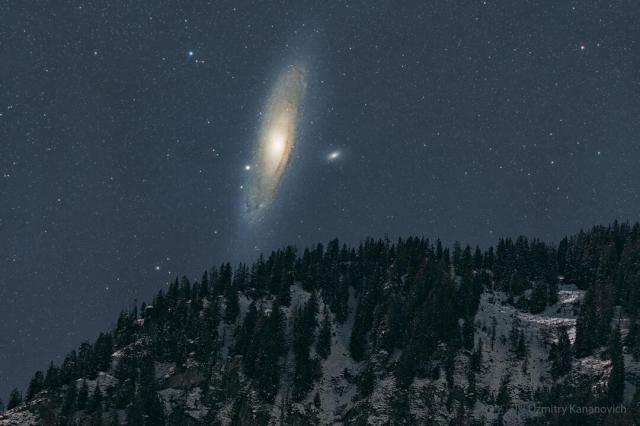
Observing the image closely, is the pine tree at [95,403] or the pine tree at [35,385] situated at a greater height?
the pine tree at [35,385]

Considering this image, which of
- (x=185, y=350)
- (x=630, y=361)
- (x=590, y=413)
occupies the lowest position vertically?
(x=590, y=413)

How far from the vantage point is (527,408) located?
164500 mm

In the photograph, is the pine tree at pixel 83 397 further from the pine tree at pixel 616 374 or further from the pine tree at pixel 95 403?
the pine tree at pixel 616 374

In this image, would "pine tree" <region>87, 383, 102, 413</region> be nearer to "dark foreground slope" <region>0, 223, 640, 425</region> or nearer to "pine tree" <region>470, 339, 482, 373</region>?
"dark foreground slope" <region>0, 223, 640, 425</region>

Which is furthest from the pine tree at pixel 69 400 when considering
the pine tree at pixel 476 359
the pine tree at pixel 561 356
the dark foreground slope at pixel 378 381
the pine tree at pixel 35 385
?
the pine tree at pixel 561 356

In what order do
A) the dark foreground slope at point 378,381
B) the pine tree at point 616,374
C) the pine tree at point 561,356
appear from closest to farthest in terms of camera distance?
1. the pine tree at point 616,374
2. the dark foreground slope at point 378,381
3. the pine tree at point 561,356

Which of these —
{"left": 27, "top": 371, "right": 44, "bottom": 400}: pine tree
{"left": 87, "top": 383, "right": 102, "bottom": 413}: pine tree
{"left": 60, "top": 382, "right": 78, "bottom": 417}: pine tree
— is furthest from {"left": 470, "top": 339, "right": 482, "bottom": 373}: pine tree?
{"left": 27, "top": 371, "right": 44, "bottom": 400}: pine tree

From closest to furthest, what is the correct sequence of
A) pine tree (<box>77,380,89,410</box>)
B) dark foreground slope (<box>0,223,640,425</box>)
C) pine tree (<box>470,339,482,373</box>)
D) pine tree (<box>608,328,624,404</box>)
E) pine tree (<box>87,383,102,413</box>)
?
pine tree (<box>608,328,624,404</box>) → dark foreground slope (<box>0,223,640,425</box>) → pine tree (<box>87,383,102,413</box>) → pine tree (<box>77,380,89,410</box>) → pine tree (<box>470,339,482,373</box>)

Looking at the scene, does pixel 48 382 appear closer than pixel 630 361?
No

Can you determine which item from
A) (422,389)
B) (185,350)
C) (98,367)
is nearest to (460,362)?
(422,389)

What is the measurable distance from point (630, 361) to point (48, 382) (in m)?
141

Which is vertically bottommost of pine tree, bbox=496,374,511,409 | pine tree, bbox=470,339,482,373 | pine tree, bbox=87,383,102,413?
pine tree, bbox=496,374,511,409

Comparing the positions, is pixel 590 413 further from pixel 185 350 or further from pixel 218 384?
pixel 185 350

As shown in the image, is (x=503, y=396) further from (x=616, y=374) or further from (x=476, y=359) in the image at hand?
(x=616, y=374)
